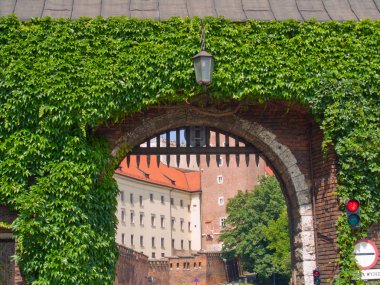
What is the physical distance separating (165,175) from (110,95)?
59861mm

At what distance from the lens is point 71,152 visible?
11.7m

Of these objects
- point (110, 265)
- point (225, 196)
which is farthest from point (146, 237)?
point (110, 265)

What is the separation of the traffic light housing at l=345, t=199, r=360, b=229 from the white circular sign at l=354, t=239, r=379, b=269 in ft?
4.48

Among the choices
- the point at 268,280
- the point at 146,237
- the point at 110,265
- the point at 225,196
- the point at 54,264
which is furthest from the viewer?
the point at 225,196

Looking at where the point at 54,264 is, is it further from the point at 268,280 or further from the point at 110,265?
the point at 268,280

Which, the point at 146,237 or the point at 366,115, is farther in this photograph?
the point at 146,237

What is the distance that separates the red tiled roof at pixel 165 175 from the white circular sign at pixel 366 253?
50.6 m

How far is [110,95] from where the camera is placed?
11805 mm

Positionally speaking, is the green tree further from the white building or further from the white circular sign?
the white circular sign

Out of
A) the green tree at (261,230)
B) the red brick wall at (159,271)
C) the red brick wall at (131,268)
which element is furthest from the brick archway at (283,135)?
the red brick wall at (159,271)

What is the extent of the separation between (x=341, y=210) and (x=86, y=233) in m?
3.58

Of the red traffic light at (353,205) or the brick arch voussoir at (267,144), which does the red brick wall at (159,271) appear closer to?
the brick arch voussoir at (267,144)

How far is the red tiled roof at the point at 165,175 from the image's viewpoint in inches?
2555

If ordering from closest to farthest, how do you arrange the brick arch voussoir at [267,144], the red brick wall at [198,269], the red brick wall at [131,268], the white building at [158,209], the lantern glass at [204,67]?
the lantern glass at [204,67]
the brick arch voussoir at [267,144]
the red brick wall at [131,268]
the white building at [158,209]
the red brick wall at [198,269]
